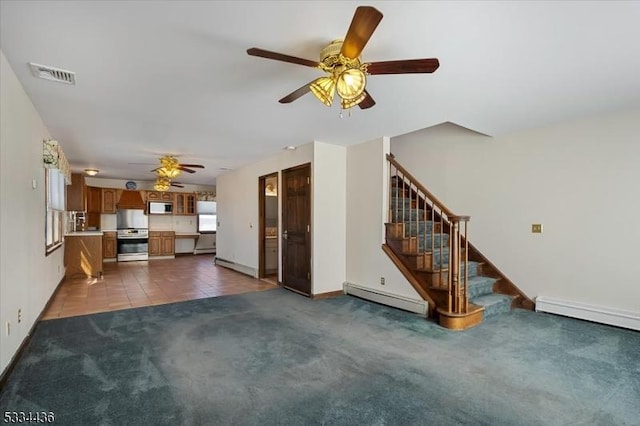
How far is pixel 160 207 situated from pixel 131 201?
810mm

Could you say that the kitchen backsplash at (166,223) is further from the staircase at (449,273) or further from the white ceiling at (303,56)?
the staircase at (449,273)

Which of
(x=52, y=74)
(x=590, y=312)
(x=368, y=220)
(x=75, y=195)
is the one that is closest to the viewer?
(x=52, y=74)

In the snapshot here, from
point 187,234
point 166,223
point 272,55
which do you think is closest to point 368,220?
point 272,55

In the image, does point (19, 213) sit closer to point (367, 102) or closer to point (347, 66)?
point (347, 66)

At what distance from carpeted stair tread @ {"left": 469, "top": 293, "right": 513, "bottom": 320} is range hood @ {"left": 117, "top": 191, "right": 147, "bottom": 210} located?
29.8 feet

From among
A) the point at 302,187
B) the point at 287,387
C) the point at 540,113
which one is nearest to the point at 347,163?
the point at 302,187

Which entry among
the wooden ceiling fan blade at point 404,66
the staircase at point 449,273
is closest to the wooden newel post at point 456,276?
the staircase at point 449,273

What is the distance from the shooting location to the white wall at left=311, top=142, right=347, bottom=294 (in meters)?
4.99

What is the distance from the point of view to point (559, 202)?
13.2 ft

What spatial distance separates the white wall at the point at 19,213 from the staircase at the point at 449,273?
159 inches

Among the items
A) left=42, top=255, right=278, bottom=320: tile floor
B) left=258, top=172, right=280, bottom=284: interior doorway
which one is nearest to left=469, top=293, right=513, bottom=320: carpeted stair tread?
left=42, top=255, right=278, bottom=320: tile floor

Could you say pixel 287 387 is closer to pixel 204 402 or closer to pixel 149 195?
pixel 204 402

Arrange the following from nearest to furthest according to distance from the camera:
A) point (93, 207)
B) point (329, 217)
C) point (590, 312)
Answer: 1. point (590, 312)
2. point (329, 217)
3. point (93, 207)

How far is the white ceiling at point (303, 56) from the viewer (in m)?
1.90
